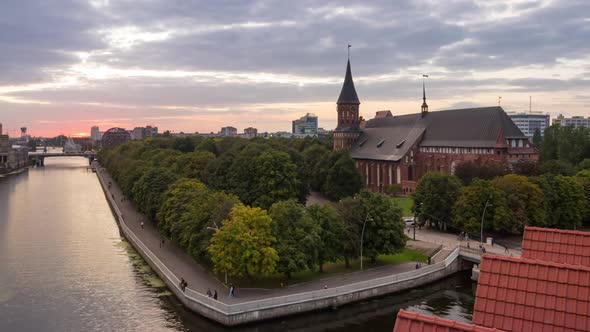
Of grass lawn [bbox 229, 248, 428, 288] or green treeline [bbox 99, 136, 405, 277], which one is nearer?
green treeline [bbox 99, 136, 405, 277]

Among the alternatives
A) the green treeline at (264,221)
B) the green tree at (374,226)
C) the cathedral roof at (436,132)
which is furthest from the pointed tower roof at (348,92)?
the green tree at (374,226)

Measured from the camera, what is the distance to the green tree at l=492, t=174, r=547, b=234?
58938 millimetres

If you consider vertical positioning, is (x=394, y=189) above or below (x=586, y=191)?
below

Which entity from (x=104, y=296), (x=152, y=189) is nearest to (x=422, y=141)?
(x=152, y=189)

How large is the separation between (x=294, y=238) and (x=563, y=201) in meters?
39.0

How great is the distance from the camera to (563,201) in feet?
213

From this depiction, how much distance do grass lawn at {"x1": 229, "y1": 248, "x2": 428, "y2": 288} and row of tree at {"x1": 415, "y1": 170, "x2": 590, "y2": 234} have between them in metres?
10.1

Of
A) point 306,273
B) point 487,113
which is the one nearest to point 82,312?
point 306,273

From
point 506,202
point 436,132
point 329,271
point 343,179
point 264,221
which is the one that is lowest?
point 329,271

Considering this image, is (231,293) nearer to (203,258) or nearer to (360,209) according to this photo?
(203,258)

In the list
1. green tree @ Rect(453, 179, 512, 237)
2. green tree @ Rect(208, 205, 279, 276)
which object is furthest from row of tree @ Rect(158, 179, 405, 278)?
green tree @ Rect(453, 179, 512, 237)

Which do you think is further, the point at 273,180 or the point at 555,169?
the point at 555,169

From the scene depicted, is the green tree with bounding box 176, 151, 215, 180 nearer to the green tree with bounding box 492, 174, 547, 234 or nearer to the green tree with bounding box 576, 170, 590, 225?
the green tree with bounding box 492, 174, 547, 234

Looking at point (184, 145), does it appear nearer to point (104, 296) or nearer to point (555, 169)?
point (555, 169)
